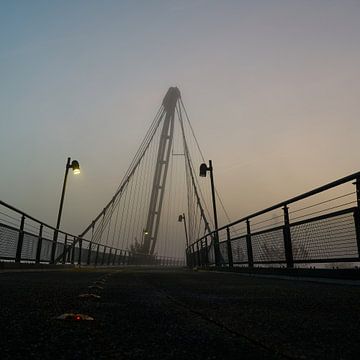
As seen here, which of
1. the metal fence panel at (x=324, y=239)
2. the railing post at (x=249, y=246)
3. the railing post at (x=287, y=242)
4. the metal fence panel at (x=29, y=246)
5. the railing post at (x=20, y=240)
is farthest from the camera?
the metal fence panel at (x=29, y=246)

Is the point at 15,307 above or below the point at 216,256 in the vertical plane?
below

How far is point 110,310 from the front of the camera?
2791 mm

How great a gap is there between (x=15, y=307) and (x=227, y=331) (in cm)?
158

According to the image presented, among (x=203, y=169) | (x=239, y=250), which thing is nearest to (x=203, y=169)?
(x=203, y=169)

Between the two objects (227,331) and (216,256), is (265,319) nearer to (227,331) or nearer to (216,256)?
(227,331)

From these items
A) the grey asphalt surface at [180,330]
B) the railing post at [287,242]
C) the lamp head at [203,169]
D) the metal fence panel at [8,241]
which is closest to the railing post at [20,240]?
the metal fence panel at [8,241]

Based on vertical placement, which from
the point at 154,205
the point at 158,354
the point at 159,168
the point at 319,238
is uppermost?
the point at 159,168

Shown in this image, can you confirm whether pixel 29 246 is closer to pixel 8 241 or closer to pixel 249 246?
pixel 8 241

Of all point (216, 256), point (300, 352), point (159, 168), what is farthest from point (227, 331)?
point (159, 168)

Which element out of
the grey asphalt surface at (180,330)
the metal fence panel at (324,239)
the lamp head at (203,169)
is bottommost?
the grey asphalt surface at (180,330)

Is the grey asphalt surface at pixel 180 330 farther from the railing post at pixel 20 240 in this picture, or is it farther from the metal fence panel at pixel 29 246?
the metal fence panel at pixel 29 246

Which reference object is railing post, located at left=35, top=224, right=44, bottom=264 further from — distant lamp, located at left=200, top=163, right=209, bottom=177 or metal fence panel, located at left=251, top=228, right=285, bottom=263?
distant lamp, located at left=200, top=163, right=209, bottom=177

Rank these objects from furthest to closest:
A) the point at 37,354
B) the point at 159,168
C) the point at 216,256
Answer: the point at 159,168 < the point at 216,256 < the point at 37,354

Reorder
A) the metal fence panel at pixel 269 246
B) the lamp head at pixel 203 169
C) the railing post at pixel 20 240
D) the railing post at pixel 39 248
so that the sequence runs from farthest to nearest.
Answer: the lamp head at pixel 203 169
the railing post at pixel 39 248
the railing post at pixel 20 240
the metal fence panel at pixel 269 246
